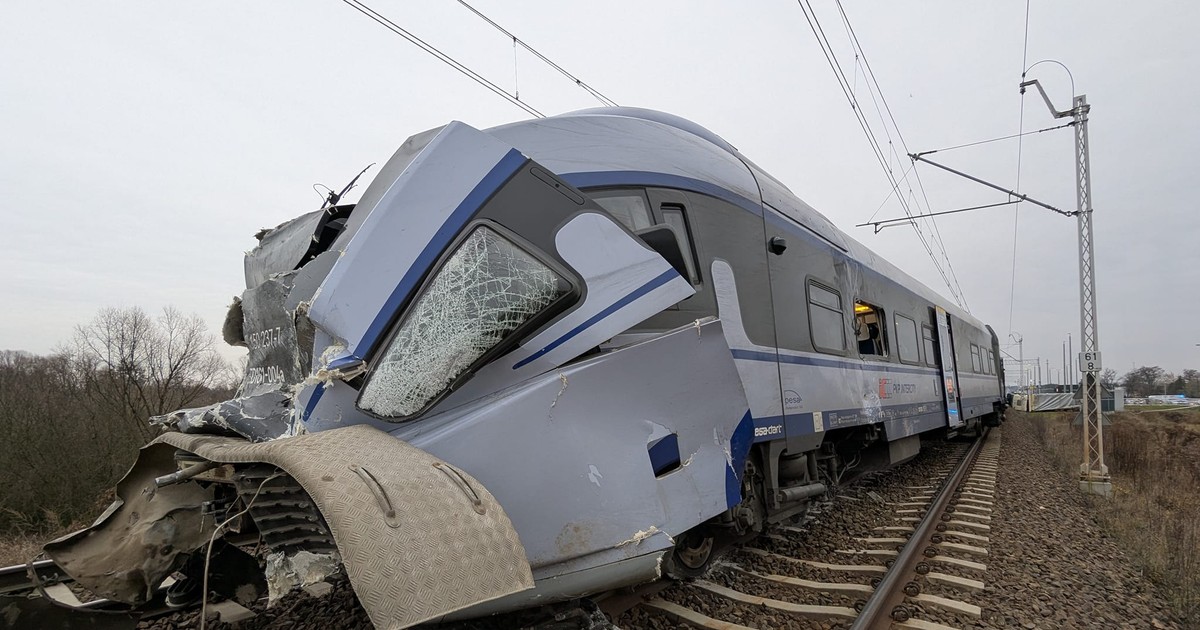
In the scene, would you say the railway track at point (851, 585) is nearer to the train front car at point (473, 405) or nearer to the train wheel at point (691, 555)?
the train wheel at point (691, 555)

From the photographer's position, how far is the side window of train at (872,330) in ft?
24.4

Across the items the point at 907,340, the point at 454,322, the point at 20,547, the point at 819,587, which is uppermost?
the point at 907,340

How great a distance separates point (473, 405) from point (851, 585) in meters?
3.28

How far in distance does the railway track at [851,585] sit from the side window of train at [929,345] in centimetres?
386

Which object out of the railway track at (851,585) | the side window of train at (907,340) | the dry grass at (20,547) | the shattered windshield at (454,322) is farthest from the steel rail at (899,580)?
the dry grass at (20,547)

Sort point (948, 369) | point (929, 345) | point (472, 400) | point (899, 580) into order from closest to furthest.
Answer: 1. point (472, 400)
2. point (899, 580)
3. point (929, 345)
4. point (948, 369)

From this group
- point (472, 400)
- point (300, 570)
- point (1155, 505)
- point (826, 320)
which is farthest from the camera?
point (1155, 505)

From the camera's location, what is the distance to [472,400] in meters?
2.78

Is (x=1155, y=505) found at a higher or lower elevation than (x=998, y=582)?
lower

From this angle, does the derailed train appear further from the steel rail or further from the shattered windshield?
the steel rail

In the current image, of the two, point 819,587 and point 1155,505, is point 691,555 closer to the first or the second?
point 819,587

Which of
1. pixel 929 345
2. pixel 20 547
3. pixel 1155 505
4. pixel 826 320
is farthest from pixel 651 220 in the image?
pixel 1155 505

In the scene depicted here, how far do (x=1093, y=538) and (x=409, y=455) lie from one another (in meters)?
7.58

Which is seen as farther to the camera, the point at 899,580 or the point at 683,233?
the point at 899,580
